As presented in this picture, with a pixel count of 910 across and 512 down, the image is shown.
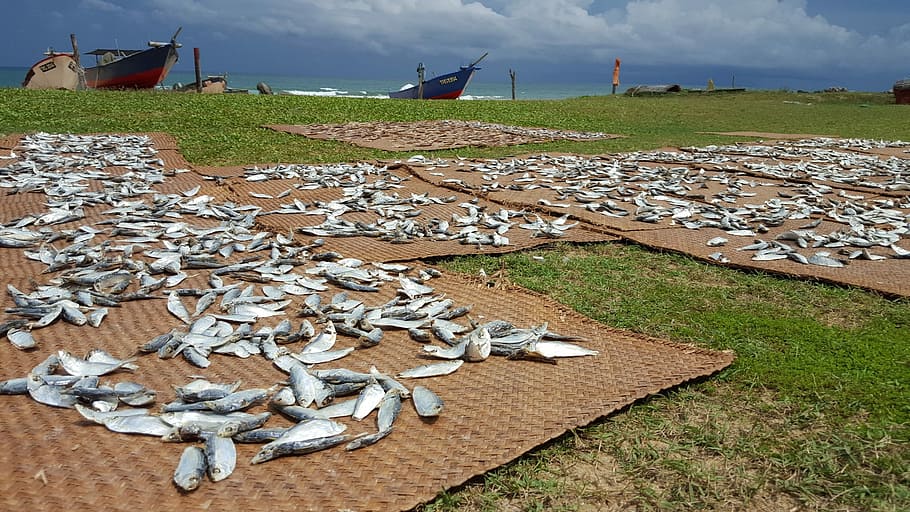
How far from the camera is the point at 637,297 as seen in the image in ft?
9.59

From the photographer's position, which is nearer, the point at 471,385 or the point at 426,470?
the point at 426,470

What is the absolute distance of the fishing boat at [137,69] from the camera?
20750mm

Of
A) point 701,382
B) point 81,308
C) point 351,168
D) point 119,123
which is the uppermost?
point 119,123

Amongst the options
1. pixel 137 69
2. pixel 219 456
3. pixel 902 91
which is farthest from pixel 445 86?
pixel 219 456

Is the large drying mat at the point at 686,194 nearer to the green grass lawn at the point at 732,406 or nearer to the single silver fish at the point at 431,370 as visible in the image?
the green grass lawn at the point at 732,406

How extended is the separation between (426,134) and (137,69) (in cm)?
1631

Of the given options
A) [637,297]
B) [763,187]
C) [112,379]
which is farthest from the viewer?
[763,187]

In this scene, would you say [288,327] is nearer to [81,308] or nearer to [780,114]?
[81,308]

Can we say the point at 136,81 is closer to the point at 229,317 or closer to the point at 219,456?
the point at 229,317

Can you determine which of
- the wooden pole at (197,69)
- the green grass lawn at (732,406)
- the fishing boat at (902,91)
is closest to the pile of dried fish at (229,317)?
the green grass lawn at (732,406)

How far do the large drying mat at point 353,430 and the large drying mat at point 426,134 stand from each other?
5689mm

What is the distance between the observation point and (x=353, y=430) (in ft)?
5.61

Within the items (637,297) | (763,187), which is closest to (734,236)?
(637,297)

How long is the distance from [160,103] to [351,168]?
25.2 feet
